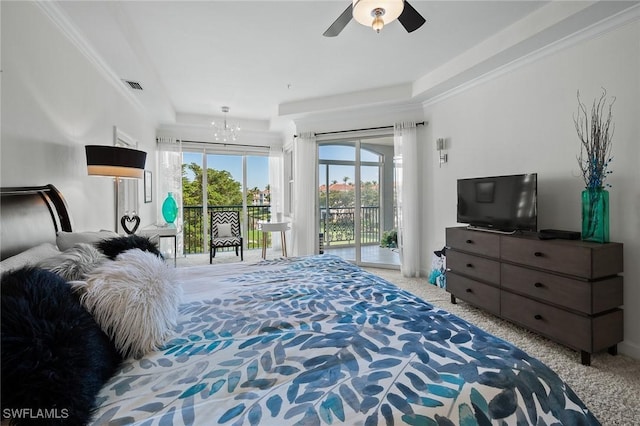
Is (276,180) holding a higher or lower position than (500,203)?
higher

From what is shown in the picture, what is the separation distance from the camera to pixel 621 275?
7.32ft

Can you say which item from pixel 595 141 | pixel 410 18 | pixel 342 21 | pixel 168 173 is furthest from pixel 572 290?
pixel 168 173

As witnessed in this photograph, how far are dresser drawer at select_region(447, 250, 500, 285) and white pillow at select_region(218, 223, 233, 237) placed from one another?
387cm

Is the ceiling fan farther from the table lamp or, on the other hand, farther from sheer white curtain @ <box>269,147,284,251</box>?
sheer white curtain @ <box>269,147,284,251</box>

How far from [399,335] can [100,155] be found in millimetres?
2626

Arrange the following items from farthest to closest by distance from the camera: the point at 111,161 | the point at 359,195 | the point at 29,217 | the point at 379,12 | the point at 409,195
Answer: the point at 359,195
the point at 409,195
the point at 111,161
the point at 379,12
the point at 29,217

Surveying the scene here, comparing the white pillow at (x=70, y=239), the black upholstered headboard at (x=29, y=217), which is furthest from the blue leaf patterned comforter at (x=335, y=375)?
the black upholstered headboard at (x=29, y=217)

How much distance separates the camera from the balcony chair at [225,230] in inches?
205

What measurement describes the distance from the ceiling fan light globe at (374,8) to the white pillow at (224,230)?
439cm

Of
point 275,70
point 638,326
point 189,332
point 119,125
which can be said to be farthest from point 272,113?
point 638,326

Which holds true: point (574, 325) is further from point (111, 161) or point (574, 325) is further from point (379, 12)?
point (111, 161)

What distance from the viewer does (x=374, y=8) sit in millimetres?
1799

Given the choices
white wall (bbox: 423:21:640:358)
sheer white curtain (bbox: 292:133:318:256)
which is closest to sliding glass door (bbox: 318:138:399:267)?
sheer white curtain (bbox: 292:133:318:256)

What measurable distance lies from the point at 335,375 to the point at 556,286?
7.20ft
